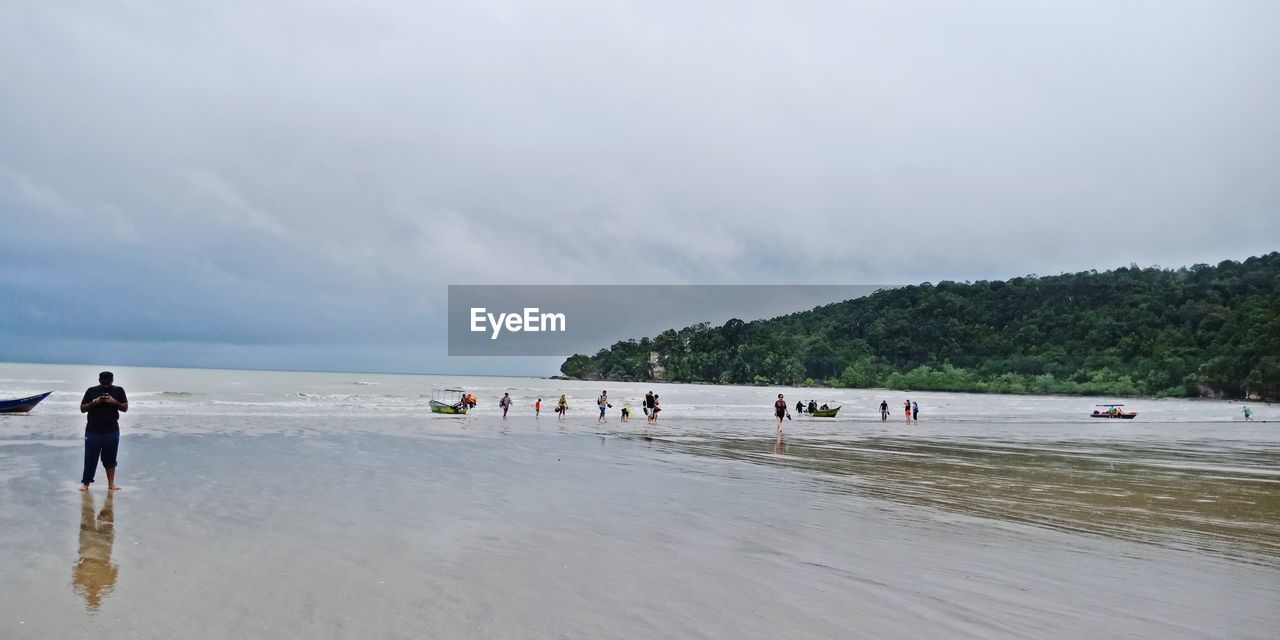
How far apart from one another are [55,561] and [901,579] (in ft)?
27.9

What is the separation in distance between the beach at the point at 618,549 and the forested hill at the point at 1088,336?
132 m

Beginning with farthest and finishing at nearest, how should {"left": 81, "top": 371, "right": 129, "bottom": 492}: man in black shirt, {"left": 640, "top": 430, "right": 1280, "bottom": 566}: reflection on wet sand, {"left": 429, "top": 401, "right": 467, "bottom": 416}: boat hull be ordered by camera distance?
{"left": 429, "top": 401, "right": 467, "bottom": 416}: boat hull, {"left": 81, "top": 371, "right": 129, "bottom": 492}: man in black shirt, {"left": 640, "top": 430, "right": 1280, "bottom": 566}: reflection on wet sand

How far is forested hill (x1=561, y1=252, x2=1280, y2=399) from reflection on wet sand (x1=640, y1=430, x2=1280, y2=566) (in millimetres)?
117713

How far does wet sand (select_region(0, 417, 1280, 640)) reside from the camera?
5855mm

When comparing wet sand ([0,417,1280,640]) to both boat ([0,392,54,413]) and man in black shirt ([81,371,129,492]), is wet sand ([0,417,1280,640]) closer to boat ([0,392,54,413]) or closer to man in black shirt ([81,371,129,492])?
man in black shirt ([81,371,129,492])

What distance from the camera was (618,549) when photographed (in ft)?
28.1

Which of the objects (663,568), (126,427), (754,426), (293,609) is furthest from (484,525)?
(754,426)

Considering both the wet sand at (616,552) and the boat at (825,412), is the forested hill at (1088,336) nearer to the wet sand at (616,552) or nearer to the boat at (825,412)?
the boat at (825,412)

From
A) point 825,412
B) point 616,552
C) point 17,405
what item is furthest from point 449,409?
point 616,552

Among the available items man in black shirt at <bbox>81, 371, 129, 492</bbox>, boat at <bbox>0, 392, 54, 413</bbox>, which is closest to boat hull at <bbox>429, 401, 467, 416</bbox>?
boat at <bbox>0, 392, 54, 413</bbox>

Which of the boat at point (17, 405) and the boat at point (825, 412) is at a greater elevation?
the boat at point (17, 405)

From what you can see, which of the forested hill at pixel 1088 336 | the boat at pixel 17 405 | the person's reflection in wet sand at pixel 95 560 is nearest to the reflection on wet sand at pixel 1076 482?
the person's reflection in wet sand at pixel 95 560

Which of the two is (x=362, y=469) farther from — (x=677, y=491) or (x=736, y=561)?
(x=736, y=561)

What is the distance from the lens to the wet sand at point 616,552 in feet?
19.2
